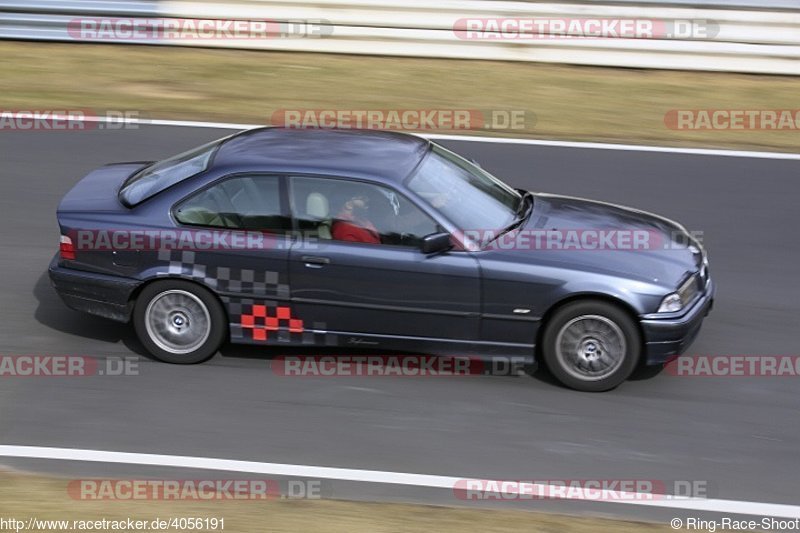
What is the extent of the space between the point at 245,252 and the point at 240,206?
0.33 m

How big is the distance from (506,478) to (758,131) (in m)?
7.14

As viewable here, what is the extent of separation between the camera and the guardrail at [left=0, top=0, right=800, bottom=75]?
13.0m

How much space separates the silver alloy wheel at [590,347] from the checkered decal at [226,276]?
6.22 feet

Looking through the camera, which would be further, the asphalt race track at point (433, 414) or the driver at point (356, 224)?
the driver at point (356, 224)

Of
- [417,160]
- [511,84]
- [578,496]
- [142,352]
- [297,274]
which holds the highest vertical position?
[511,84]

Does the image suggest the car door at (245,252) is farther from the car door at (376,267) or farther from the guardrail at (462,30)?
the guardrail at (462,30)

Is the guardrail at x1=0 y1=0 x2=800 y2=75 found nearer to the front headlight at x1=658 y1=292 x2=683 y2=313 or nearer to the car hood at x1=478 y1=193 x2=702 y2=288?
the car hood at x1=478 y1=193 x2=702 y2=288

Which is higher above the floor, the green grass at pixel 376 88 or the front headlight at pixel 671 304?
the green grass at pixel 376 88

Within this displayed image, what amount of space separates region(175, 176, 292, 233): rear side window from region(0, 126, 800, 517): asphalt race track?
1024 mm

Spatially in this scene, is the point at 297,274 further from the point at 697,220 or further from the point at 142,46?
the point at 142,46

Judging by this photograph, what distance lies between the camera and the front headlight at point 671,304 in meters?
7.12

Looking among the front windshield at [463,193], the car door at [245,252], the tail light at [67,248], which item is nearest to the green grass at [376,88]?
the front windshield at [463,193]

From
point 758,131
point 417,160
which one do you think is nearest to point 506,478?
point 417,160

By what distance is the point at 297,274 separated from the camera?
7.35 metres
